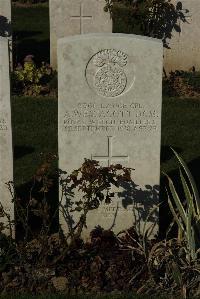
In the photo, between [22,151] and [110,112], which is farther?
[22,151]

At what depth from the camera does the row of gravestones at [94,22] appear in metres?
12.7

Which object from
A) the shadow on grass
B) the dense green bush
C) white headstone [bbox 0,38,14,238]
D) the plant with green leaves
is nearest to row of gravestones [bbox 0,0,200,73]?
the dense green bush

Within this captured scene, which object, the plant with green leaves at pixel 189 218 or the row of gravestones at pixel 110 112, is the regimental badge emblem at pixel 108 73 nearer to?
the row of gravestones at pixel 110 112

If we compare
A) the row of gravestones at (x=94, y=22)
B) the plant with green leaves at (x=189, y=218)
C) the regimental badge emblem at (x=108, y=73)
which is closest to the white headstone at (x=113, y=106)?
the regimental badge emblem at (x=108, y=73)

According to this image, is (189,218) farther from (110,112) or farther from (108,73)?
(108,73)

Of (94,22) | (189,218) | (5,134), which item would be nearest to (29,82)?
(94,22)

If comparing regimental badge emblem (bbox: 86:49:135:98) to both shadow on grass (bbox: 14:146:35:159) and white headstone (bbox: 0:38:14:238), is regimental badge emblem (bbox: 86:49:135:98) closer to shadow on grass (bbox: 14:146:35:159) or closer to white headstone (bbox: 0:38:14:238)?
white headstone (bbox: 0:38:14:238)

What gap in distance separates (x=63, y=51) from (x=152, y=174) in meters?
1.43

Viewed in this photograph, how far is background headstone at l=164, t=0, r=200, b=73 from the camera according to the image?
42.0 ft

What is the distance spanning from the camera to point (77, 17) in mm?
12844

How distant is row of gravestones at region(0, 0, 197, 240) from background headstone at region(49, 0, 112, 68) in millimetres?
6732

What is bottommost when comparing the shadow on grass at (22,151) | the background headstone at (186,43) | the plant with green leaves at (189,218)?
the plant with green leaves at (189,218)

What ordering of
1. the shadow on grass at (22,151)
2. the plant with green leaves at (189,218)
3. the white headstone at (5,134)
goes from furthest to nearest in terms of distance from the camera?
the shadow on grass at (22,151), the white headstone at (5,134), the plant with green leaves at (189,218)

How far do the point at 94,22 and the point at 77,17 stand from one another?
325mm
